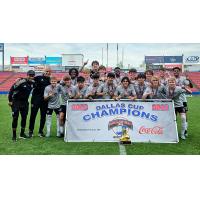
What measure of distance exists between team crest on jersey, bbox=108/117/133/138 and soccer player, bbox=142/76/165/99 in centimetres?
82

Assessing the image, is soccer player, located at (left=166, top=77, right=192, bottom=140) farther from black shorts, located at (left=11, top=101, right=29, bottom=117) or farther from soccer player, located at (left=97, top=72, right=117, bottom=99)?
black shorts, located at (left=11, top=101, right=29, bottom=117)

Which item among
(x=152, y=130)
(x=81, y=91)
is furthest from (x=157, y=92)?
(x=81, y=91)

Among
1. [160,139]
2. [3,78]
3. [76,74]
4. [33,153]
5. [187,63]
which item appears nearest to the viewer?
[33,153]

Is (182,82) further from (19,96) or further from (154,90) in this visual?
(19,96)

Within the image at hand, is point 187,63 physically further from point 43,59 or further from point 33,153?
point 33,153

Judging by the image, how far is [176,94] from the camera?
27.3ft

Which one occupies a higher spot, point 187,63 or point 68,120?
point 187,63

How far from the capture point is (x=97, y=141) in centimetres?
792

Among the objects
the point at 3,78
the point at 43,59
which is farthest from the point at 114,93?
the point at 43,59

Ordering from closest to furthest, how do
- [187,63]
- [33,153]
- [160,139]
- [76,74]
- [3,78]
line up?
1. [33,153]
2. [160,139]
3. [76,74]
4. [3,78]
5. [187,63]

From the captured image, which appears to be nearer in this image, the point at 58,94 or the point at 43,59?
the point at 58,94

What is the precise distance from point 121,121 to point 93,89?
117 cm

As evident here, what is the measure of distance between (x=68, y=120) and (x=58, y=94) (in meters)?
0.87

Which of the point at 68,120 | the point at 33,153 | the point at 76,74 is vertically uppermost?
the point at 76,74
